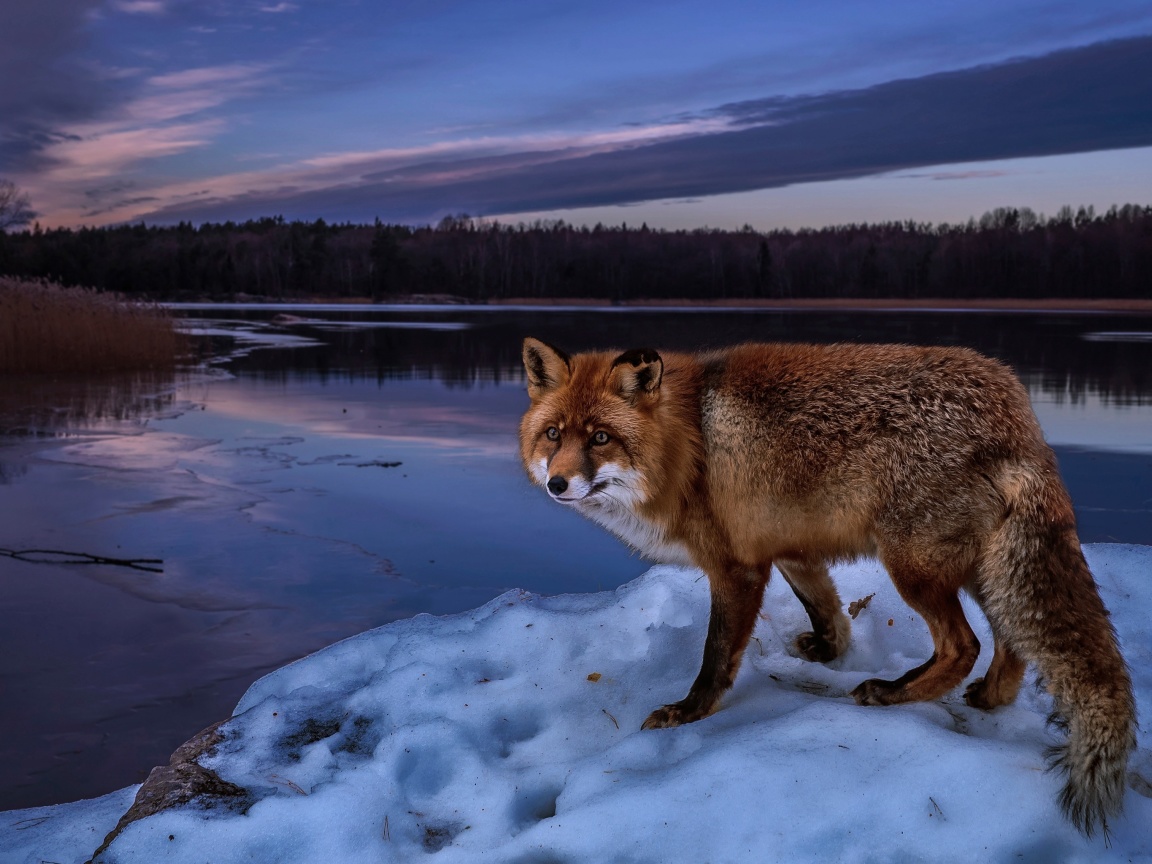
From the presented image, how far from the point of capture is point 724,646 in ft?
12.1

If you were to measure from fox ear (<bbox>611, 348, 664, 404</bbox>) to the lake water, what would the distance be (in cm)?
100

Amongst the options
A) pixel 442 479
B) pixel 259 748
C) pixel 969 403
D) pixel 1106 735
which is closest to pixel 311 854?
pixel 259 748

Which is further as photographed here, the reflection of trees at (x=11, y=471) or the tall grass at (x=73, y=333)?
the tall grass at (x=73, y=333)

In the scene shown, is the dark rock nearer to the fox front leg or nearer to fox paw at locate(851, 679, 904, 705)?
the fox front leg

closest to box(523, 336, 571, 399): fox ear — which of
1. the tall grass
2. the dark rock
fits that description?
the dark rock

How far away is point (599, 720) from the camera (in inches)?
151

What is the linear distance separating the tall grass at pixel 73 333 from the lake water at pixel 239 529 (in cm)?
111

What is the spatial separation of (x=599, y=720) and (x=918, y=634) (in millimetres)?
1815

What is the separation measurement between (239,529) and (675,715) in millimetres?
5651

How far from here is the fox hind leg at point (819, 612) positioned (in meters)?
4.17

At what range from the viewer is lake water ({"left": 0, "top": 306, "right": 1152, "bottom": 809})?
5.17 m

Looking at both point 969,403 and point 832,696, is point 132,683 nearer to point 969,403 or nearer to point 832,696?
point 832,696

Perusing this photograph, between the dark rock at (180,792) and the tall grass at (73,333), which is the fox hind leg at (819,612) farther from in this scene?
the tall grass at (73,333)

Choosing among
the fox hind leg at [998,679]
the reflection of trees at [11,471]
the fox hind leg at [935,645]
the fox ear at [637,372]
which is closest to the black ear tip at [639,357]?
the fox ear at [637,372]
